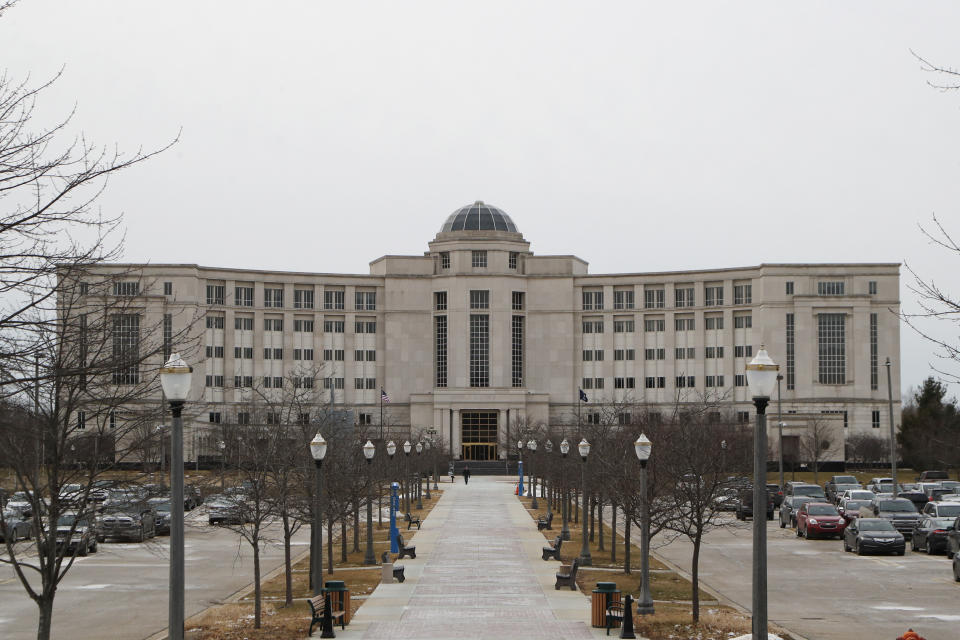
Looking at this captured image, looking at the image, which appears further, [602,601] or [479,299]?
[479,299]

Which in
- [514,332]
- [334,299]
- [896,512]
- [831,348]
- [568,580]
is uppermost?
[334,299]

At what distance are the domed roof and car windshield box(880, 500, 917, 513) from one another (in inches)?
3497

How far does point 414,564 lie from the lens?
114 ft

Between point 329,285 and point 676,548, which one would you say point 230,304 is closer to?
point 329,285

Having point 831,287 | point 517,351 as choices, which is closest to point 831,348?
point 831,287

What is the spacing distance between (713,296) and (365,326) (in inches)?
1519

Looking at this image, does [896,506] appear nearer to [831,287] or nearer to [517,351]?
[831,287]

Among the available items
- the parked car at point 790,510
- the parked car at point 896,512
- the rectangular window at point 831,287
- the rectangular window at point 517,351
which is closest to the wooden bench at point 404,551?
the parked car at point 896,512

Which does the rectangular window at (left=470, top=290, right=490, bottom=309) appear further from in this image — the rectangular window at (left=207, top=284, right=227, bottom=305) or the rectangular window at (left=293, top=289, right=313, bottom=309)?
the rectangular window at (left=207, top=284, right=227, bottom=305)

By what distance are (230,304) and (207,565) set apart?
302 feet

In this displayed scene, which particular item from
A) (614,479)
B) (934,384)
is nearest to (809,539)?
(614,479)

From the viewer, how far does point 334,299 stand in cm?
13225

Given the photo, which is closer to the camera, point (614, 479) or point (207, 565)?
point (614, 479)

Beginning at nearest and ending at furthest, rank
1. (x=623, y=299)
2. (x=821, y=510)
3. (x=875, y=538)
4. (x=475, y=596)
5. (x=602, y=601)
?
(x=602, y=601) < (x=475, y=596) < (x=875, y=538) < (x=821, y=510) < (x=623, y=299)
